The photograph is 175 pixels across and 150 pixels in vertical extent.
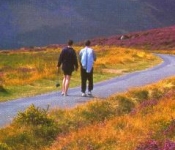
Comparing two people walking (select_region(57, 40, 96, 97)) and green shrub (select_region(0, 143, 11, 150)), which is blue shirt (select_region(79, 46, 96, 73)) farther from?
green shrub (select_region(0, 143, 11, 150))

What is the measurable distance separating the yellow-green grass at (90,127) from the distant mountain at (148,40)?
87.1 metres

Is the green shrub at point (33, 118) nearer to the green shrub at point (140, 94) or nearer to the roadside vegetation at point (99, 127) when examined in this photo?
the roadside vegetation at point (99, 127)

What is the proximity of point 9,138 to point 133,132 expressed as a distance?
10.1 feet

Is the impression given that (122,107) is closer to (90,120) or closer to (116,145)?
(90,120)

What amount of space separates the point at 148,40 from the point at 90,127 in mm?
104465

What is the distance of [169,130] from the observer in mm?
13000

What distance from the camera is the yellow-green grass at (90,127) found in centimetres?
1273

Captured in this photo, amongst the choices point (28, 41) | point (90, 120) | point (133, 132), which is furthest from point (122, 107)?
point (28, 41)

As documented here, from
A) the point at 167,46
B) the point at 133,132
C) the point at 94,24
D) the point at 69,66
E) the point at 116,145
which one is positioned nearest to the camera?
the point at 116,145

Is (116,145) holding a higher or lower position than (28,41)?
higher

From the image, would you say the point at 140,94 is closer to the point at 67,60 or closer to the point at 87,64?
the point at 87,64

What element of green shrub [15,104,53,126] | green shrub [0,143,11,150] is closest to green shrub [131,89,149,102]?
green shrub [15,104,53,126]

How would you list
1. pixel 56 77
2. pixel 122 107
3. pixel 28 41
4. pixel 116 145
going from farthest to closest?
pixel 28 41, pixel 56 77, pixel 122 107, pixel 116 145

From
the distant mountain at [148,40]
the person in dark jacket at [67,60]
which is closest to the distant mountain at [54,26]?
the distant mountain at [148,40]
